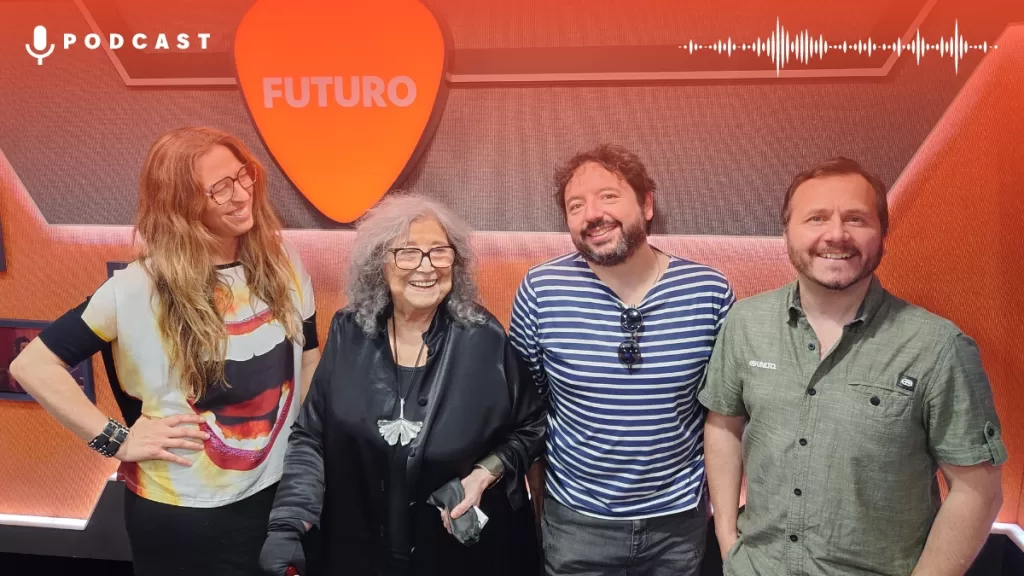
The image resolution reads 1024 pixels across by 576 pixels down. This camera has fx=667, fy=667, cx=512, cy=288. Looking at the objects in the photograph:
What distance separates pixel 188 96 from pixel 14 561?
7.11 feet

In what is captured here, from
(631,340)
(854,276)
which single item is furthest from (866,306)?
(631,340)

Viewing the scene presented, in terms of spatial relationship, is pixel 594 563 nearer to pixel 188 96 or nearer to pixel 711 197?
pixel 711 197

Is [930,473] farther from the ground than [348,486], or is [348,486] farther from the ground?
[930,473]

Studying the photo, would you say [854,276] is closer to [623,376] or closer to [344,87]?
[623,376]

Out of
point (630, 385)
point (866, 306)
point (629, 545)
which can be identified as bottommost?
point (629, 545)

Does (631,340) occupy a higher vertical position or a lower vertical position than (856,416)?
higher

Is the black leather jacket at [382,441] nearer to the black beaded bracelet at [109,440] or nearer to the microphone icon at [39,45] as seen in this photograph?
the black beaded bracelet at [109,440]

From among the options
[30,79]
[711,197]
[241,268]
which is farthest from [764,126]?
[30,79]

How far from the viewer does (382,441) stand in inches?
73.8

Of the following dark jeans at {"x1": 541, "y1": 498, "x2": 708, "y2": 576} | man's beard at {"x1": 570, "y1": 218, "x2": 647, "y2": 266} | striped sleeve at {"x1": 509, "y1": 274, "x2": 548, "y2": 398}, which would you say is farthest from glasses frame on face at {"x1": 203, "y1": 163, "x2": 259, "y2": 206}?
dark jeans at {"x1": 541, "y1": 498, "x2": 708, "y2": 576}

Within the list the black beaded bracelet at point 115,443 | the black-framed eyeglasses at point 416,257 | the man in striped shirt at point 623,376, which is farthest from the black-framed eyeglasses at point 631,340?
the black beaded bracelet at point 115,443

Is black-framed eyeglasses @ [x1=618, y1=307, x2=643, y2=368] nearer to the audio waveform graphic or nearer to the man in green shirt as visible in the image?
the man in green shirt

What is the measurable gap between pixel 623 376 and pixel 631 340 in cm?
10

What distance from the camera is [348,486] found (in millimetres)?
1939
